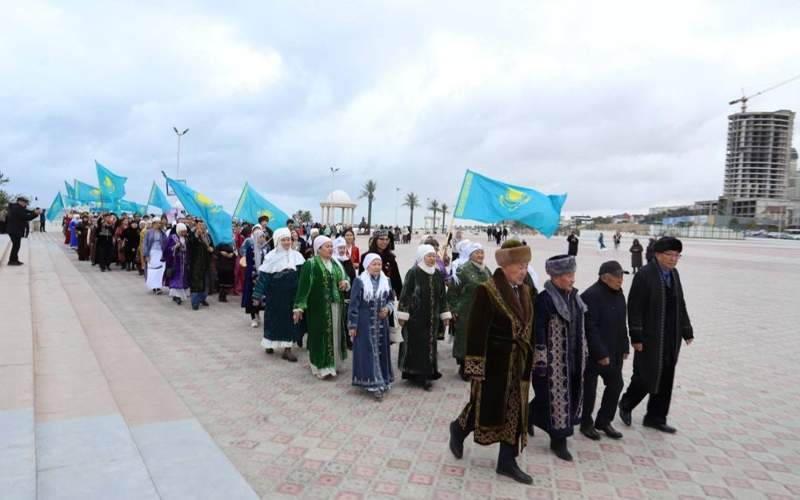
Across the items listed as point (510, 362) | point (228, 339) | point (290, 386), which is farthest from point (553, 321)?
point (228, 339)

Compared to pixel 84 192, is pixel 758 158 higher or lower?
higher

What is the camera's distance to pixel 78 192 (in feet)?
79.7

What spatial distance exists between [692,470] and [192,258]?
8.79 m

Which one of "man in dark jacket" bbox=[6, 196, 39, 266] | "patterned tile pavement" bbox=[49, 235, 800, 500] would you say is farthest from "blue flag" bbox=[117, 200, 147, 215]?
"patterned tile pavement" bbox=[49, 235, 800, 500]

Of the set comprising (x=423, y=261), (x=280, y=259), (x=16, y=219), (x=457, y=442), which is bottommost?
(x=457, y=442)

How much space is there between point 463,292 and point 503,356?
7.83 feet

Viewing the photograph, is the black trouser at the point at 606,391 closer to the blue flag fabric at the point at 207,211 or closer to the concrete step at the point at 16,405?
the concrete step at the point at 16,405

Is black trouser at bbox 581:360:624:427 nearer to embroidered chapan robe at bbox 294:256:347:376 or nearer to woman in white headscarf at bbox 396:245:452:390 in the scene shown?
woman in white headscarf at bbox 396:245:452:390

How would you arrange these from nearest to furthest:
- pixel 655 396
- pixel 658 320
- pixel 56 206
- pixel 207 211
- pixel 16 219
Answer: pixel 658 320 < pixel 655 396 < pixel 207 211 < pixel 16 219 < pixel 56 206

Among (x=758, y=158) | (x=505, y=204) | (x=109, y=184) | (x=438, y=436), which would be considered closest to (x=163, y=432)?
(x=438, y=436)

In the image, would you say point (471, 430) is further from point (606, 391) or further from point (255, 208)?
point (255, 208)

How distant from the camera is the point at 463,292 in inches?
235

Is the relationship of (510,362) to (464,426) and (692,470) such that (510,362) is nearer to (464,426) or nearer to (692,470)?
(464,426)

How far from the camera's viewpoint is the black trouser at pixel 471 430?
12.0ft
